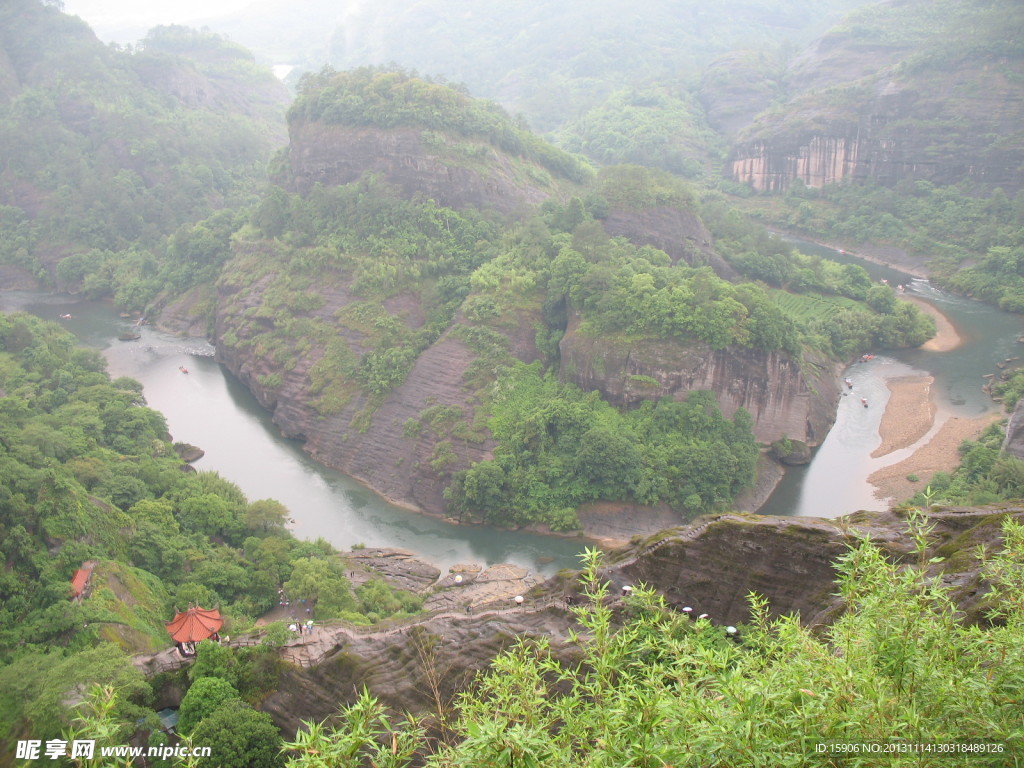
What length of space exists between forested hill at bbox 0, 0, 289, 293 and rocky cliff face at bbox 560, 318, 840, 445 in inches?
1813

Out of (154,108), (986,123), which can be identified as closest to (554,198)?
(986,123)

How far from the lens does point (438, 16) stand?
187625 mm

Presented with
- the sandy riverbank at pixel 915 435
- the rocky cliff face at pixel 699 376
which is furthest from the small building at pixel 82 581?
the sandy riverbank at pixel 915 435

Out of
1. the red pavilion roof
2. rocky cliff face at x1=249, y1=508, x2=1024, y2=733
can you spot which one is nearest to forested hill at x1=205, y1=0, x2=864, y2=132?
the red pavilion roof

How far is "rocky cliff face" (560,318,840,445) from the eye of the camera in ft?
147

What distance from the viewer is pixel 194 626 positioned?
23.9m

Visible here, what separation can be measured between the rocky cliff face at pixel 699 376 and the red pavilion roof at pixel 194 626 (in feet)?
87.3

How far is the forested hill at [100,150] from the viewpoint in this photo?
80.1m

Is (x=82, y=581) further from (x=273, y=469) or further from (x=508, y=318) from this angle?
(x=508, y=318)

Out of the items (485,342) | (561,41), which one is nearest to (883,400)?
(485,342)

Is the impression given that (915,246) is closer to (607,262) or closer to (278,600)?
(607,262)

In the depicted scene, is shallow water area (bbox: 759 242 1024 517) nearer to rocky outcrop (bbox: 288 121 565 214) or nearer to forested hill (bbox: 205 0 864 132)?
rocky outcrop (bbox: 288 121 565 214)

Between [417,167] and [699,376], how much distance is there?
2802 cm

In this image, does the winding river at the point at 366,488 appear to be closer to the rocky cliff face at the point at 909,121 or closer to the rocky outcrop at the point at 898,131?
the rocky outcrop at the point at 898,131
